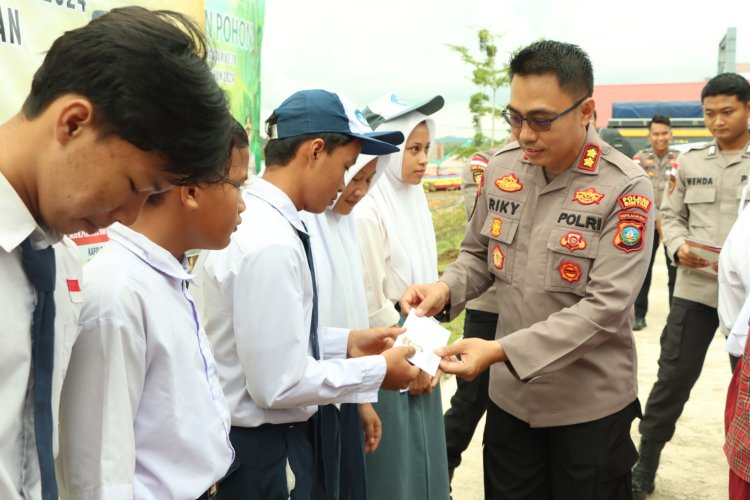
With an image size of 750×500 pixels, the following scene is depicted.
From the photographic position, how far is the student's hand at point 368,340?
256 centimetres

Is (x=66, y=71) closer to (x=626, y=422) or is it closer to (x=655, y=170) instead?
(x=626, y=422)

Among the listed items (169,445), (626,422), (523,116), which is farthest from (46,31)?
(626,422)

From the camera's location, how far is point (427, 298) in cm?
282

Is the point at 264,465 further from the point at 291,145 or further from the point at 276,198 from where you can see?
the point at 291,145

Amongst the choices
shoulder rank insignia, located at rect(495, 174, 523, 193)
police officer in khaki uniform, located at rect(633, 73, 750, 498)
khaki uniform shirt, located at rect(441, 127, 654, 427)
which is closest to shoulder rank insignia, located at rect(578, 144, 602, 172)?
khaki uniform shirt, located at rect(441, 127, 654, 427)

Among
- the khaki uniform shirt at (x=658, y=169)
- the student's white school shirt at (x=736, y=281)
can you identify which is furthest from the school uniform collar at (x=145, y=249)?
the khaki uniform shirt at (x=658, y=169)

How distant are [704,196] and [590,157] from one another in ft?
7.90

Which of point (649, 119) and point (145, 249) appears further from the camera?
point (649, 119)

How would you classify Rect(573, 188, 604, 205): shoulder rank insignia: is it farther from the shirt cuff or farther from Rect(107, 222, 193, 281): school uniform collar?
Rect(107, 222, 193, 281): school uniform collar

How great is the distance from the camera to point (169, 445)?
1460mm

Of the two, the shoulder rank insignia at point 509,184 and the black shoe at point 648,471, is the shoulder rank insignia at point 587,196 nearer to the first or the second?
the shoulder rank insignia at point 509,184

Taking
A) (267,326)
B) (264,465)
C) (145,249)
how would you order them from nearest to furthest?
(145,249), (267,326), (264,465)

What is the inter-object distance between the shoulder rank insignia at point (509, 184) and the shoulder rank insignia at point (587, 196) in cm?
26

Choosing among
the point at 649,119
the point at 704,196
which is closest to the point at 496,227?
the point at 704,196
